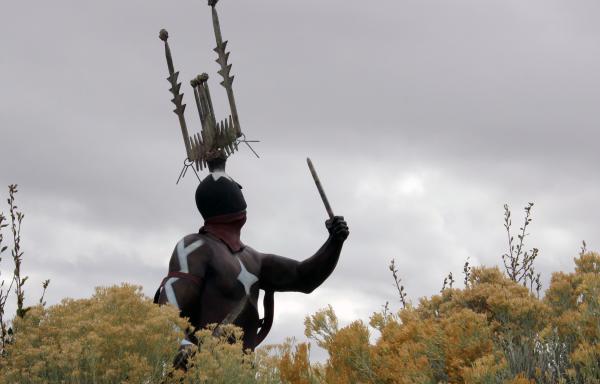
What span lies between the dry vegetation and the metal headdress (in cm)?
221

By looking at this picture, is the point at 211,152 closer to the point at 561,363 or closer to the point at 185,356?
the point at 185,356

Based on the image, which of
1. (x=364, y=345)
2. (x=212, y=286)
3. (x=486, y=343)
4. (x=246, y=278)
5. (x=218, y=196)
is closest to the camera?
(x=486, y=343)

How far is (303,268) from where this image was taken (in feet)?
24.9

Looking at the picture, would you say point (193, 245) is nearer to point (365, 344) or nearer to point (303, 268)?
point (303, 268)

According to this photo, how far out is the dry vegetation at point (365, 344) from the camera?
4.27 meters

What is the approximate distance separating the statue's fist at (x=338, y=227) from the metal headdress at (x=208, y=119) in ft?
3.42

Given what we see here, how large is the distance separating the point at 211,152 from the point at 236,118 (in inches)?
15.3

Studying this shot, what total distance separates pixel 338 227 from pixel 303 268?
57 cm

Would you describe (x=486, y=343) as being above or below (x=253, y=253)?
below

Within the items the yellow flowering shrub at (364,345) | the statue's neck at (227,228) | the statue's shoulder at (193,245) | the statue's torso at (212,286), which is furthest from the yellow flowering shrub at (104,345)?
the statue's neck at (227,228)

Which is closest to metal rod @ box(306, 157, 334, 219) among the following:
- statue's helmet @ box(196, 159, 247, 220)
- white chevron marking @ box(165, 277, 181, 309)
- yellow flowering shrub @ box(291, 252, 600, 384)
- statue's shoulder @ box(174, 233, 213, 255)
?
statue's helmet @ box(196, 159, 247, 220)

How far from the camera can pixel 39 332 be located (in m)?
5.45

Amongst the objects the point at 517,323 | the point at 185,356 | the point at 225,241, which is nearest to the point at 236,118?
the point at 225,241

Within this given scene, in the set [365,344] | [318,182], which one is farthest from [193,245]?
[365,344]
